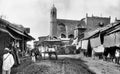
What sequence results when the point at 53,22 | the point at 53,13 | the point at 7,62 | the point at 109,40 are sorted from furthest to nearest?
the point at 53,13, the point at 53,22, the point at 109,40, the point at 7,62

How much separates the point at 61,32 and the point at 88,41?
3926cm

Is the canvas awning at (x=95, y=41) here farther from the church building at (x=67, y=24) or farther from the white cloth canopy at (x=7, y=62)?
the church building at (x=67, y=24)

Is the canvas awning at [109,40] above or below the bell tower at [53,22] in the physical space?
below

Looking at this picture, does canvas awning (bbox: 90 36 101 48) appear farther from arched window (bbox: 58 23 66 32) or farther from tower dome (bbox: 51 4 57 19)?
tower dome (bbox: 51 4 57 19)

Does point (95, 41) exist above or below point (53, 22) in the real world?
below

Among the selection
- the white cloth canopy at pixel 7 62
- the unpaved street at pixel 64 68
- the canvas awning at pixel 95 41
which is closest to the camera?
the white cloth canopy at pixel 7 62

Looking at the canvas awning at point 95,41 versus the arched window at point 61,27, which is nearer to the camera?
the canvas awning at point 95,41

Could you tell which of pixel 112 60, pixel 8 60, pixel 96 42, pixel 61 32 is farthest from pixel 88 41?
pixel 61 32

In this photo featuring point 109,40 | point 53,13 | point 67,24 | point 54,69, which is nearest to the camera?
point 54,69

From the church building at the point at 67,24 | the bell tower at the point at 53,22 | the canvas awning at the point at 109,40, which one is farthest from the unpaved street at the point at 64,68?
the bell tower at the point at 53,22

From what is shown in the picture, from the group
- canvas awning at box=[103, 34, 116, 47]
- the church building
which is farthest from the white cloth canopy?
the church building

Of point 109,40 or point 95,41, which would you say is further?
point 95,41

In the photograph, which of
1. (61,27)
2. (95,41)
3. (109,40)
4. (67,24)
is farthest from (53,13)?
(109,40)

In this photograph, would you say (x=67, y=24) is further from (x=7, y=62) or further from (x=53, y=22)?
(x=7, y=62)
